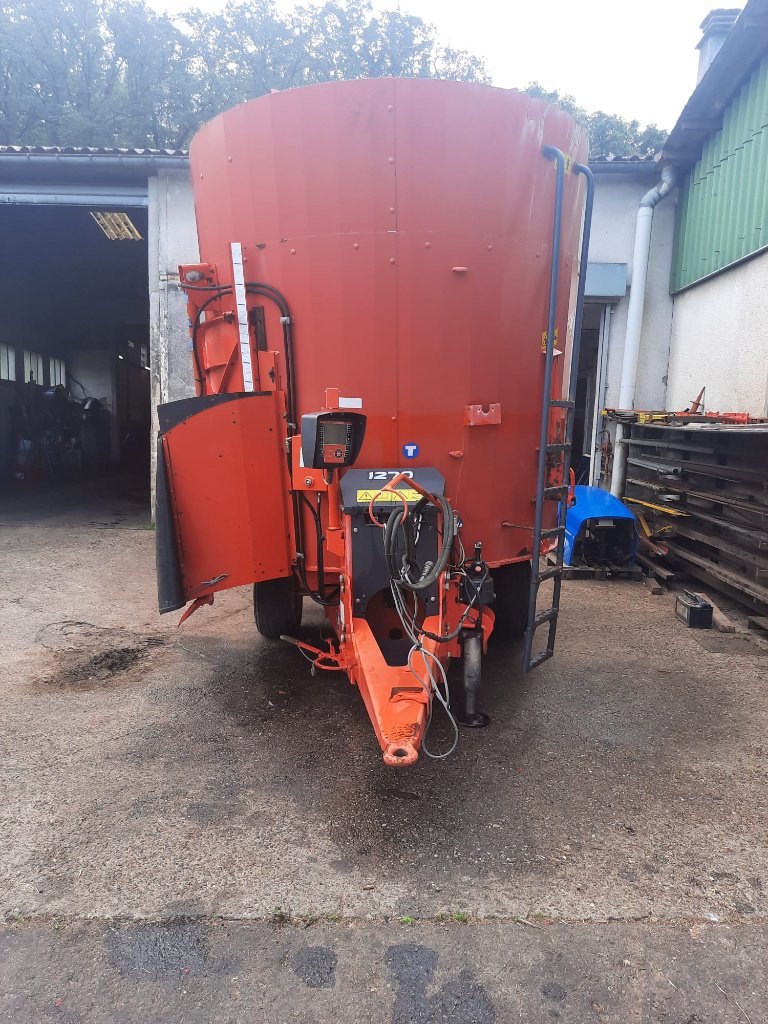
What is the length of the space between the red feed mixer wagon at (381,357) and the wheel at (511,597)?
A: 0.71 meters

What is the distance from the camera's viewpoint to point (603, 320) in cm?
904

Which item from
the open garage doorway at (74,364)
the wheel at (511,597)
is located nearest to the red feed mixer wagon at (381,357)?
the wheel at (511,597)

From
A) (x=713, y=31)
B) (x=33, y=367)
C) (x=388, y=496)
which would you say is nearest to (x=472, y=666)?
(x=388, y=496)

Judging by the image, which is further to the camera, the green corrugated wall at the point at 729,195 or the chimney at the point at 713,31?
the chimney at the point at 713,31

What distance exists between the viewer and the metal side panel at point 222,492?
356 cm

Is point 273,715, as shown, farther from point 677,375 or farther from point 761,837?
point 677,375

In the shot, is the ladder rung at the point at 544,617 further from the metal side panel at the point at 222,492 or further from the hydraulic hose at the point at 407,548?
the metal side panel at the point at 222,492

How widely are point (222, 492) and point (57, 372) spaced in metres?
19.1

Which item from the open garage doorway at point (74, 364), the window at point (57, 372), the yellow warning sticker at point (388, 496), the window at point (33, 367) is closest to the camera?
the yellow warning sticker at point (388, 496)

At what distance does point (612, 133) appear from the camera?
2088 centimetres

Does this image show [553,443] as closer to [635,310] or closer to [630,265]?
[635,310]

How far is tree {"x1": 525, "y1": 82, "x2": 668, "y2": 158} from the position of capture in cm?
1914

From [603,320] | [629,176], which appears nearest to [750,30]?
[629,176]

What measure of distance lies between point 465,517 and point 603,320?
6.58 m
